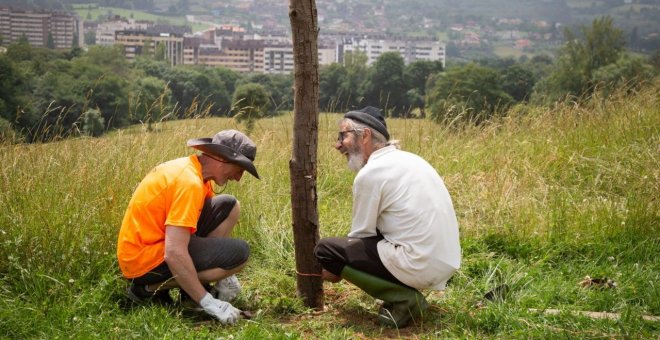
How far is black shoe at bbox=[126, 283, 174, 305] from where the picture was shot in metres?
4.38

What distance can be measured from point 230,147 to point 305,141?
446mm

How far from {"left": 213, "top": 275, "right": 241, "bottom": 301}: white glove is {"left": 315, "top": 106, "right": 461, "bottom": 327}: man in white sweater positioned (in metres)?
0.62

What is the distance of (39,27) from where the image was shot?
A: 8450cm

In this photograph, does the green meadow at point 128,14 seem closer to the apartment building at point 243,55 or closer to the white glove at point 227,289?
the apartment building at point 243,55

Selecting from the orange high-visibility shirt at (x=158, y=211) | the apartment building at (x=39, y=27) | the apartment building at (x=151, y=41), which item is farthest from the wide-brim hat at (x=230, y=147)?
the apartment building at (x=151, y=41)

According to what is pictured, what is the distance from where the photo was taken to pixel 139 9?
460 ft

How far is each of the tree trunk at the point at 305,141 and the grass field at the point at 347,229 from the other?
0.24m

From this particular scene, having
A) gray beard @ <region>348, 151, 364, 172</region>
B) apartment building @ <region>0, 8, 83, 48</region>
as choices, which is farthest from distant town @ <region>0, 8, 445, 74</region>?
gray beard @ <region>348, 151, 364, 172</region>

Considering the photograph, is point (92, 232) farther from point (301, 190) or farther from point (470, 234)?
point (470, 234)

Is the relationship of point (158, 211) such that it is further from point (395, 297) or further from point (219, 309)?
point (395, 297)

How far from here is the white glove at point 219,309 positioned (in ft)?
13.8

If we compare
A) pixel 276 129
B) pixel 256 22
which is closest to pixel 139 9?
pixel 256 22

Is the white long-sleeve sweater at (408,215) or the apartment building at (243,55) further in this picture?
the apartment building at (243,55)

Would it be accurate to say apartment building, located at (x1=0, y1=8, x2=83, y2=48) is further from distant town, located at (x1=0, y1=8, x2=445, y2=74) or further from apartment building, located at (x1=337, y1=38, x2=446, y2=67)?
apartment building, located at (x1=337, y1=38, x2=446, y2=67)
